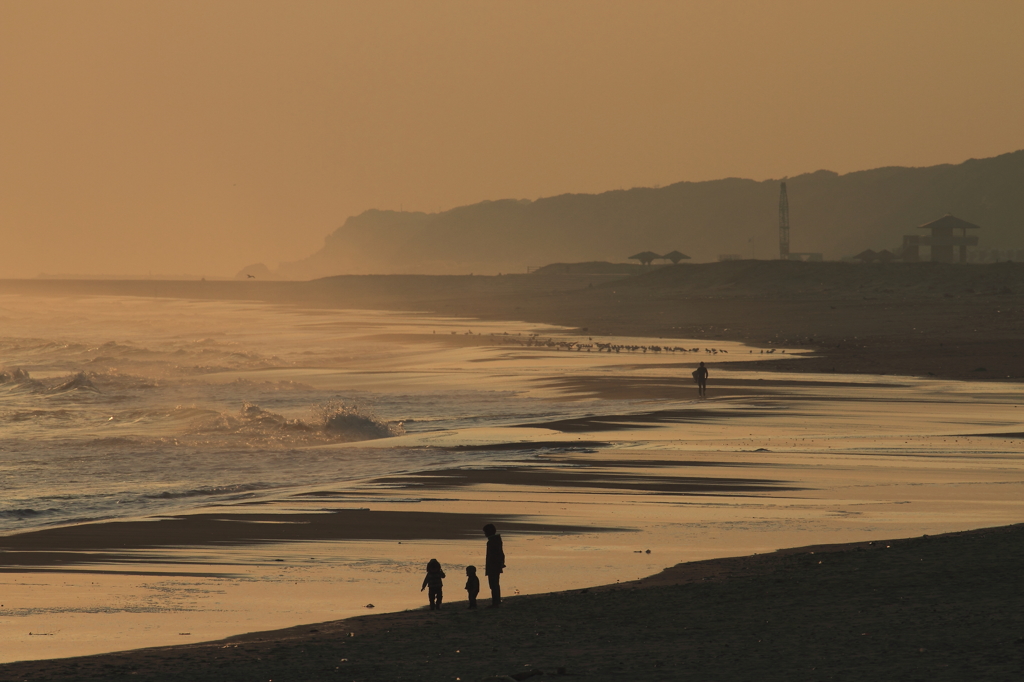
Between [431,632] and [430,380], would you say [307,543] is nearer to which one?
[431,632]

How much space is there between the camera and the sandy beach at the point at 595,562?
9555 millimetres

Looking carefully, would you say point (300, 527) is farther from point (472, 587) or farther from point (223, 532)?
point (472, 587)

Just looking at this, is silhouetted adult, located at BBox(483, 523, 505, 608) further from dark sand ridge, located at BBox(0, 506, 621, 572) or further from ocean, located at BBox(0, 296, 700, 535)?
ocean, located at BBox(0, 296, 700, 535)

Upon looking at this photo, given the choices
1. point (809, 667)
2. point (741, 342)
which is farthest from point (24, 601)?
point (741, 342)

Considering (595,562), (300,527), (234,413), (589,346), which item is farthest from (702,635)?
(589,346)

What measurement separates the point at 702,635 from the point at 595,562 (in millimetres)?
3452

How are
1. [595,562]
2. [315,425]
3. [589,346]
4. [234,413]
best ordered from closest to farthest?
[595,562] → [315,425] → [234,413] → [589,346]

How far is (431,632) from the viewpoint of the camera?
1066 centimetres

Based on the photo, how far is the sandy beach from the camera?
31.3 feet

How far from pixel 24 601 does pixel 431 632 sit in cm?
448

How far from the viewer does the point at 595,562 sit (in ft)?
44.3

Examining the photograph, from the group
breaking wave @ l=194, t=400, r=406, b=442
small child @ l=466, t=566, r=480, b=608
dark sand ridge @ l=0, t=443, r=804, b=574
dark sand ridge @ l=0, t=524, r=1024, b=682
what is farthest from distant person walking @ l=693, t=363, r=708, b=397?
small child @ l=466, t=566, r=480, b=608

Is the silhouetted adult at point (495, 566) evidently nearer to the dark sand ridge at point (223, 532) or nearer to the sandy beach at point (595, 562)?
the sandy beach at point (595, 562)

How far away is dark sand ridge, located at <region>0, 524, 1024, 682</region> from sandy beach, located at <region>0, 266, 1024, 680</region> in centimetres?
4
